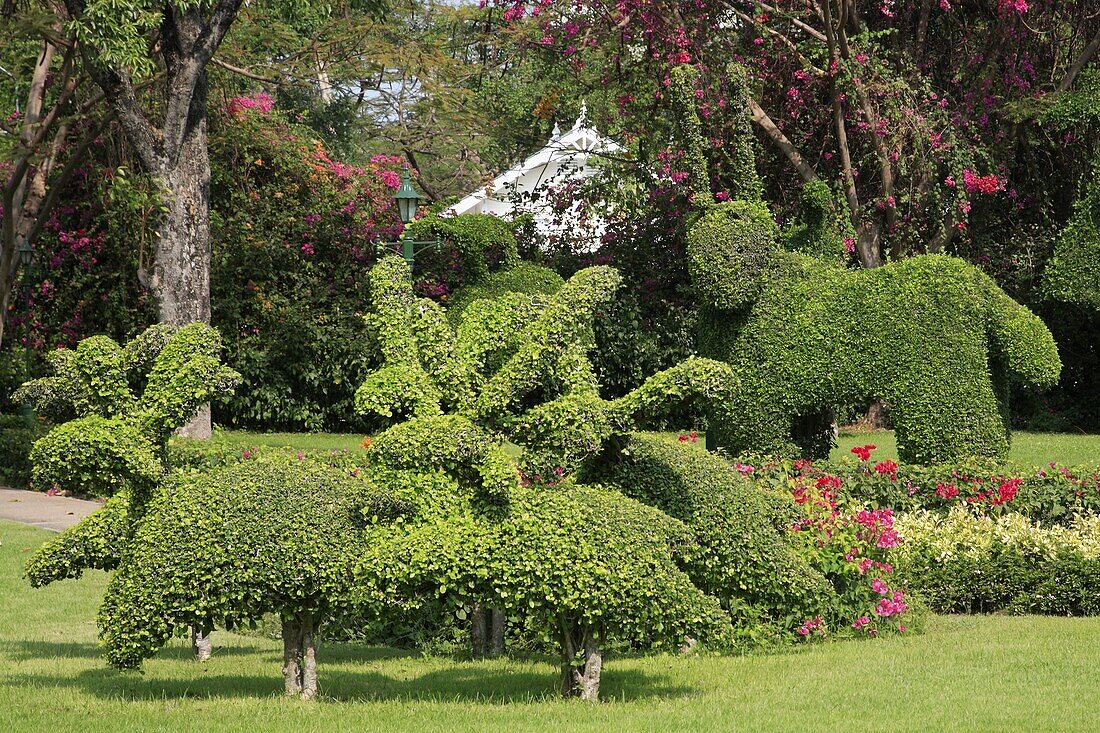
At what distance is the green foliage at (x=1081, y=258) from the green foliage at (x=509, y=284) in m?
7.97

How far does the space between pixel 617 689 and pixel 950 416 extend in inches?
188

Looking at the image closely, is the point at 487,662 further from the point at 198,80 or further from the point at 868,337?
the point at 198,80

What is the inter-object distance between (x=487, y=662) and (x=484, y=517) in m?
1.88

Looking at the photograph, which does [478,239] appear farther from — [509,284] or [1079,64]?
[1079,64]

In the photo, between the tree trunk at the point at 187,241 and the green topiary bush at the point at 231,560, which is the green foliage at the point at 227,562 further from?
the tree trunk at the point at 187,241

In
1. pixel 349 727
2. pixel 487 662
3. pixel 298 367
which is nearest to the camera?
pixel 349 727

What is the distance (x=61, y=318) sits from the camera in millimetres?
18734

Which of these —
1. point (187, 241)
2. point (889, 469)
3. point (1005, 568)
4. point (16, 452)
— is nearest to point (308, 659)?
point (1005, 568)

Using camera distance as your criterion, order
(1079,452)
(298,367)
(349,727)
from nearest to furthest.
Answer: (349,727)
(1079,452)
(298,367)

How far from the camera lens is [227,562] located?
5746 millimetres

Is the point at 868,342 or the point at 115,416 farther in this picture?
the point at 868,342

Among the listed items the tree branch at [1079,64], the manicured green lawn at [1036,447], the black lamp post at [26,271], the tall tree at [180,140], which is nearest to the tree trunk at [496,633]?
the manicured green lawn at [1036,447]

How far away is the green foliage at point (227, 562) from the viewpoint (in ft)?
18.8

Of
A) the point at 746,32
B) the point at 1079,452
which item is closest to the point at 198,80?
the point at 746,32
